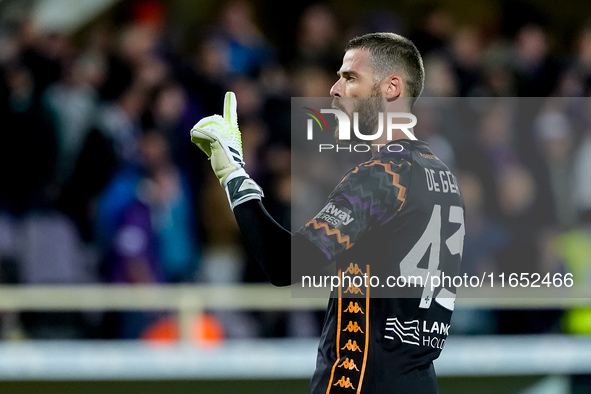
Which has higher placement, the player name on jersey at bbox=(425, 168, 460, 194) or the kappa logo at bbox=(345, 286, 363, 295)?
the player name on jersey at bbox=(425, 168, 460, 194)

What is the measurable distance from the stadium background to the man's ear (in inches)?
146

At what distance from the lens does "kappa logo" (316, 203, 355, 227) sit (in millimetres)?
2992

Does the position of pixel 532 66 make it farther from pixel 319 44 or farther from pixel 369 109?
pixel 369 109

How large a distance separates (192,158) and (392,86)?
440cm

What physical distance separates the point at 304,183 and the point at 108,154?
1588 millimetres

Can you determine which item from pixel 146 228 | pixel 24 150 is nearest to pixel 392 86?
pixel 146 228

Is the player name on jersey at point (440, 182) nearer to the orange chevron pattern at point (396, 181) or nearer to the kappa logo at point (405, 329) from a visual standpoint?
the orange chevron pattern at point (396, 181)

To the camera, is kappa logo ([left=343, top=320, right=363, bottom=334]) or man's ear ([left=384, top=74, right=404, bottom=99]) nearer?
kappa logo ([left=343, top=320, right=363, bottom=334])

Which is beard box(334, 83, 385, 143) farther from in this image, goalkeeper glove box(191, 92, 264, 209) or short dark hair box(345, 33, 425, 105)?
goalkeeper glove box(191, 92, 264, 209)

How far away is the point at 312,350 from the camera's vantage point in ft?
21.8

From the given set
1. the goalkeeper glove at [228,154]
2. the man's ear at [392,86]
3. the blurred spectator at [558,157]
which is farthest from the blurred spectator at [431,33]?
the goalkeeper glove at [228,154]

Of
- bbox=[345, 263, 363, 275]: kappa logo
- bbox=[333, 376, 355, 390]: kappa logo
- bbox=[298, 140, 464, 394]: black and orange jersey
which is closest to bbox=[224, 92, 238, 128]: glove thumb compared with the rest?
bbox=[298, 140, 464, 394]: black and orange jersey

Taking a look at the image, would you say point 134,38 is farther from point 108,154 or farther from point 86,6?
point 86,6

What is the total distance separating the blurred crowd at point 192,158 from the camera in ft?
23.2
